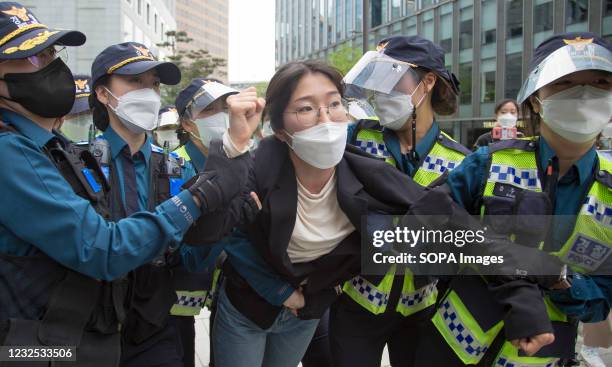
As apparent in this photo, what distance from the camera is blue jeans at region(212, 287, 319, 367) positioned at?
2459 mm

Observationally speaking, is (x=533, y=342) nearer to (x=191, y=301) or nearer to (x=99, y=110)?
(x=191, y=301)

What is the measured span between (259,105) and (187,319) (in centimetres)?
177

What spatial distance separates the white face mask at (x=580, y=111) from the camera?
1976mm

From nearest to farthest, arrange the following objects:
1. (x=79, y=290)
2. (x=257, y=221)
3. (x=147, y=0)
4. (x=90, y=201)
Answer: (x=79, y=290), (x=90, y=201), (x=257, y=221), (x=147, y=0)

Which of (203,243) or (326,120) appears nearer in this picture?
(203,243)

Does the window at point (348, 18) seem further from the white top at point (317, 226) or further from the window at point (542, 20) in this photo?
the white top at point (317, 226)

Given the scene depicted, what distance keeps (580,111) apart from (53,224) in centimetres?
191

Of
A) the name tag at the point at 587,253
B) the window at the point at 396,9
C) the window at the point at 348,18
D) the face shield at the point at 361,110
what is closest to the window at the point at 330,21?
the window at the point at 348,18

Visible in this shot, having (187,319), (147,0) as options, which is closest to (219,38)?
(147,0)

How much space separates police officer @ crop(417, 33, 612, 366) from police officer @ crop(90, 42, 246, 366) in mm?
1284

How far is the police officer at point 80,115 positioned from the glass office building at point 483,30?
19.1 metres

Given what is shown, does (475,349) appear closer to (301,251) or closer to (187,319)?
(301,251)

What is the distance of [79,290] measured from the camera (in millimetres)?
1722

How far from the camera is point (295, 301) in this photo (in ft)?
7.75
